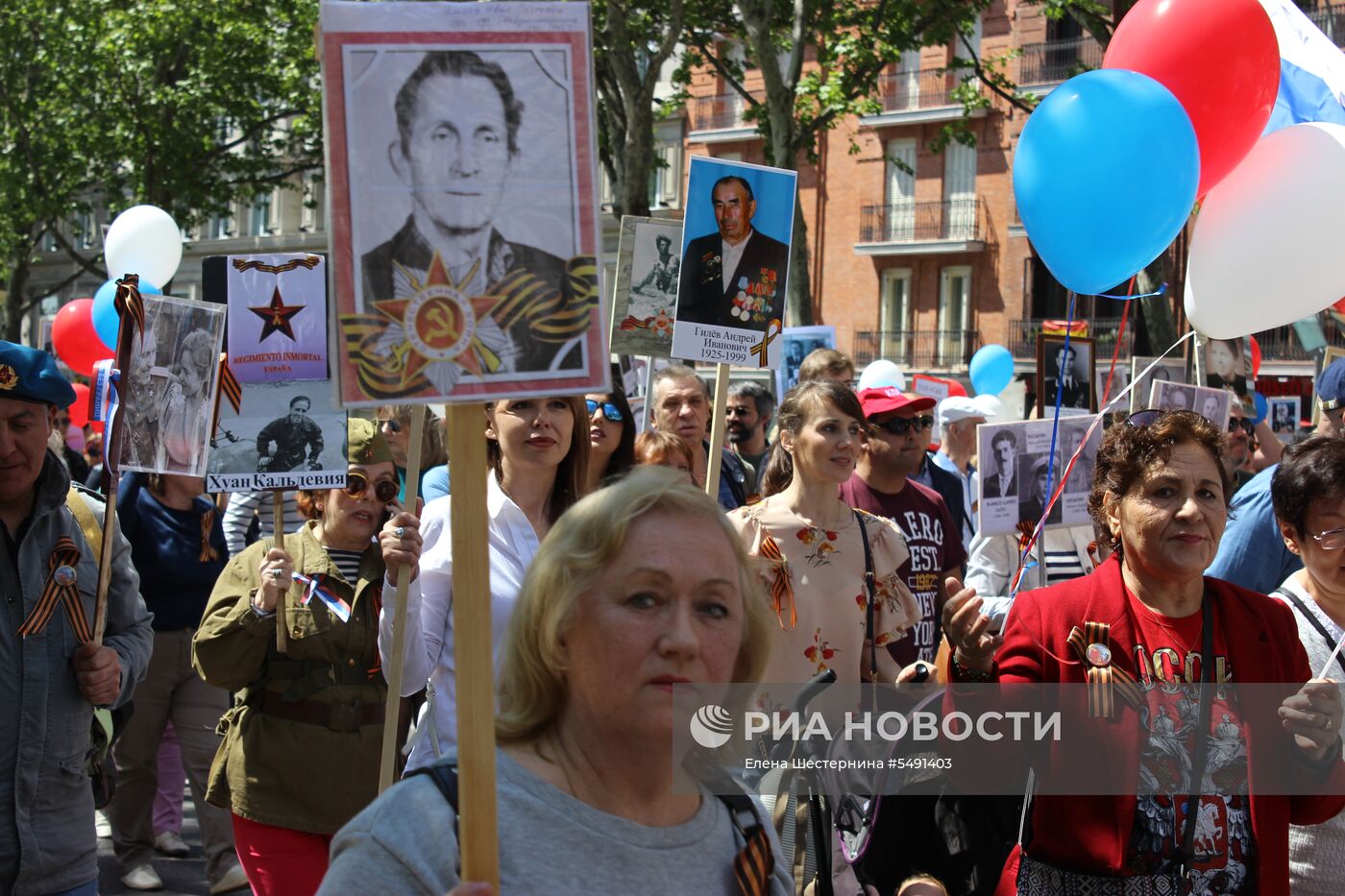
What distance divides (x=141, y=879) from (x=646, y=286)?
3461mm

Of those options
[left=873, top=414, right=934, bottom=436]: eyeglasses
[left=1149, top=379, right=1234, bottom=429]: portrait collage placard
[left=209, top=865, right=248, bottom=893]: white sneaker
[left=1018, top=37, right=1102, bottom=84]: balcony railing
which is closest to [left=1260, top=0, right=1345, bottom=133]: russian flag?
[left=1149, top=379, right=1234, bottom=429]: portrait collage placard

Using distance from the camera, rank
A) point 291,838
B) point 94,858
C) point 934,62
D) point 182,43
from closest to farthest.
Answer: point 94,858 → point 291,838 → point 182,43 → point 934,62

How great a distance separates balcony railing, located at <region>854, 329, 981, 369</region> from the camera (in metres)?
34.6

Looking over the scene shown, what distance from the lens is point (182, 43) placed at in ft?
96.4

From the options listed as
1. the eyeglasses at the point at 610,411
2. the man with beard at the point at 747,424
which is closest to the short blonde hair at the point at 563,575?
the eyeglasses at the point at 610,411

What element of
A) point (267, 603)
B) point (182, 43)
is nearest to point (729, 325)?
point (267, 603)

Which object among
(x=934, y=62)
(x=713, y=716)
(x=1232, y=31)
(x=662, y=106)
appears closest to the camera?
(x=713, y=716)

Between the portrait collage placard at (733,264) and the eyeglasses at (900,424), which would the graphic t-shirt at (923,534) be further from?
the portrait collage placard at (733,264)

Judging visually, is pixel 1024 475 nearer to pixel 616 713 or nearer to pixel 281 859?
pixel 281 859

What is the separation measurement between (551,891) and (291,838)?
241cm

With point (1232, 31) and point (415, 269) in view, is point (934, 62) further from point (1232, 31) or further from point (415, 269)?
point (415, 269)

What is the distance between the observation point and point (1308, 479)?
382 cm

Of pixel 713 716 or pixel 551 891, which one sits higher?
pixel 713 716

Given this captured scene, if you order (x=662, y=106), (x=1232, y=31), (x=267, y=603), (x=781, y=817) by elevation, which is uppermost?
(x=662, y=106)
